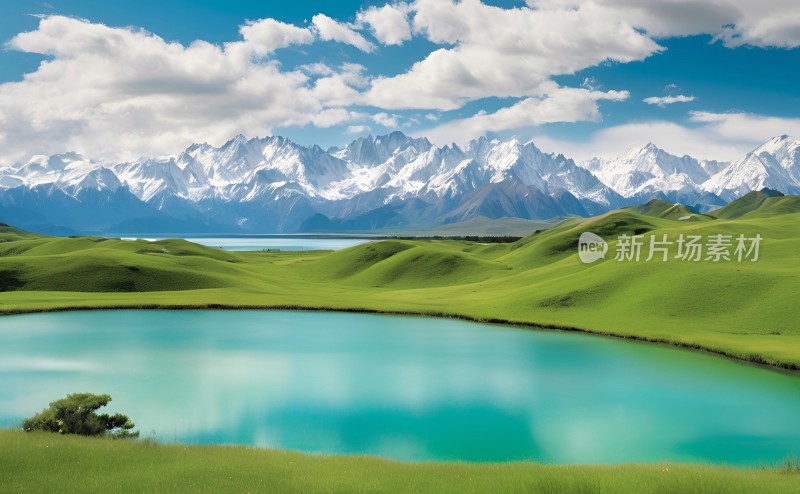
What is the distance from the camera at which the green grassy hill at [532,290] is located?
235 feet

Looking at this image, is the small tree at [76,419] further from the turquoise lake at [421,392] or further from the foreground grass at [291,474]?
the turquoise lake at [421,392]

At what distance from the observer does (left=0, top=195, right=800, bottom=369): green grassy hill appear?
71500 mm

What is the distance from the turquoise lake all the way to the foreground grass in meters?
7.18

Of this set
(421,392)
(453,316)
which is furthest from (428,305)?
(421,392)

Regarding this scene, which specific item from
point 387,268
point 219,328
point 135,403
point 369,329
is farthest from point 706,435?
point 387,268

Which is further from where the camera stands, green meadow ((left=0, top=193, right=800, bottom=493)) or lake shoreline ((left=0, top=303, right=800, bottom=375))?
lake shoreline ((left=0, top=303, right=800, bottom=375))

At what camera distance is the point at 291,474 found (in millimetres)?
22438

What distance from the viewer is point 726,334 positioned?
223 ft

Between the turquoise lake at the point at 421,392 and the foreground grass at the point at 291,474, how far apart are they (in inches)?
283

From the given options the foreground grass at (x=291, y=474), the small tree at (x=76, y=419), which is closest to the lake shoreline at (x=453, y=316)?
the foreground grass at (x=291, y=474)

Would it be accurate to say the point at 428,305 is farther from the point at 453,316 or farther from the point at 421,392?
the point at 421,392

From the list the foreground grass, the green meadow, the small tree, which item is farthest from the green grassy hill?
the small tree

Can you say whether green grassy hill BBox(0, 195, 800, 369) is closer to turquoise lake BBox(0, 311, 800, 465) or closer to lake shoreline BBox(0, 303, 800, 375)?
lake shoreline BBox(0, 303, 800, 375)

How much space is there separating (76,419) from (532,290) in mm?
84048
